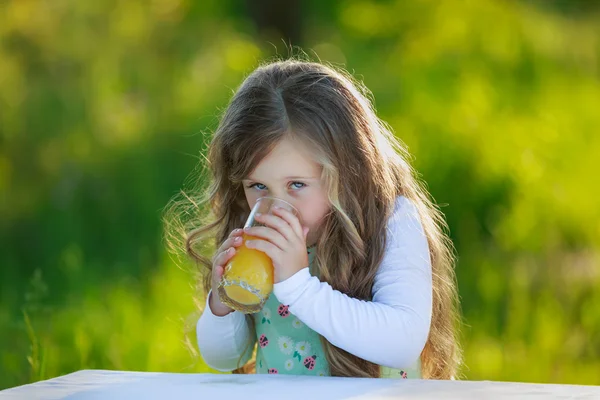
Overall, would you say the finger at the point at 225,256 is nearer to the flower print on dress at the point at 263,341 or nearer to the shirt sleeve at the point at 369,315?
the shirt sleeve at the point at 369,315

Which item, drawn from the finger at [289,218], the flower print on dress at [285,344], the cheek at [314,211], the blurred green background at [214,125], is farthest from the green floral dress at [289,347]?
the blurred green background at [214,125]

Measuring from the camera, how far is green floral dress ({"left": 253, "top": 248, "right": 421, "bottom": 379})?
1806mm

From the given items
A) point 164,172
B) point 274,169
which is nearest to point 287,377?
point 274,169

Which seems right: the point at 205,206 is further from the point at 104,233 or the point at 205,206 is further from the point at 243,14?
the point at 243,14

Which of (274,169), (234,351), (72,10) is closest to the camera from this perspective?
(274,169)

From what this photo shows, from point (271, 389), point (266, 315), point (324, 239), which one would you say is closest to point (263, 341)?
point (266, 315)

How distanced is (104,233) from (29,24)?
85.5 inches

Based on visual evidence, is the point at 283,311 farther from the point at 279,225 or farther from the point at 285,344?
the point at 279,225

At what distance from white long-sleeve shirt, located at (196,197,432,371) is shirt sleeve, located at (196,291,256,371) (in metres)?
0.28

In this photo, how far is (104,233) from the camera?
14.8ft

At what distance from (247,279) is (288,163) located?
9.9 inches

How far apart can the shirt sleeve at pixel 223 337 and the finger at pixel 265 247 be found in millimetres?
332

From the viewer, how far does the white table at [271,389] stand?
1.18 meters

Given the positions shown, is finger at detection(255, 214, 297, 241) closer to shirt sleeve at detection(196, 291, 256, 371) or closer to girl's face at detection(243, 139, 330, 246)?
girl's face at detection(243, 139, 330, 246)
